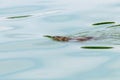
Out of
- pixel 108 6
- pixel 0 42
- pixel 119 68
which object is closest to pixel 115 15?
pixel 108 6

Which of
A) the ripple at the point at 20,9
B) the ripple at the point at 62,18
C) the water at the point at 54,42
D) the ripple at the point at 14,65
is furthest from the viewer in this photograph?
the ripple at the point at 20,9

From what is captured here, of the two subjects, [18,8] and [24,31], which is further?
[18,8]

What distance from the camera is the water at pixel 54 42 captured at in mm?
5098

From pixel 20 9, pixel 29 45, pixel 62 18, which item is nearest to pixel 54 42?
pixel 29 45

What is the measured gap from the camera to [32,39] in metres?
6.63

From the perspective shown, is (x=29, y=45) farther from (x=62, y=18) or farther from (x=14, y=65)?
(x=62, y=18)

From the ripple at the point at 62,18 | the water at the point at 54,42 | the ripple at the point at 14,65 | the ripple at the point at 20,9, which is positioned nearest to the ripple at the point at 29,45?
the water at the point at 54,42

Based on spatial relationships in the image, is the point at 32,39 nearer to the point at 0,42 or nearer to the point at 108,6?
the point at 0,42

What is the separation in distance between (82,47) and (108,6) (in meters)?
2.57

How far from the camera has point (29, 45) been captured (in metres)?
6.36

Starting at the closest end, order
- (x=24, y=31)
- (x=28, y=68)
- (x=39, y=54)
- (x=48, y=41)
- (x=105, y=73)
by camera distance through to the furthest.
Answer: (x=105, y=73) < (x=28, y=68) < (x=39, y=54) < (x=48, y=41) < (x=24, y=31)

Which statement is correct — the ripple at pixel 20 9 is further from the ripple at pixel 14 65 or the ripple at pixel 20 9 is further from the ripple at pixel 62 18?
the ripple at pixel 14 65

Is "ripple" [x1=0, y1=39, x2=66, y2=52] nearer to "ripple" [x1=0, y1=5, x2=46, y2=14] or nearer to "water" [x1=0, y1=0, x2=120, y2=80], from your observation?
"water" [x1=0, y1=0, x2=120, y2=80]

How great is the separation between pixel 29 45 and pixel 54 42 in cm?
35
